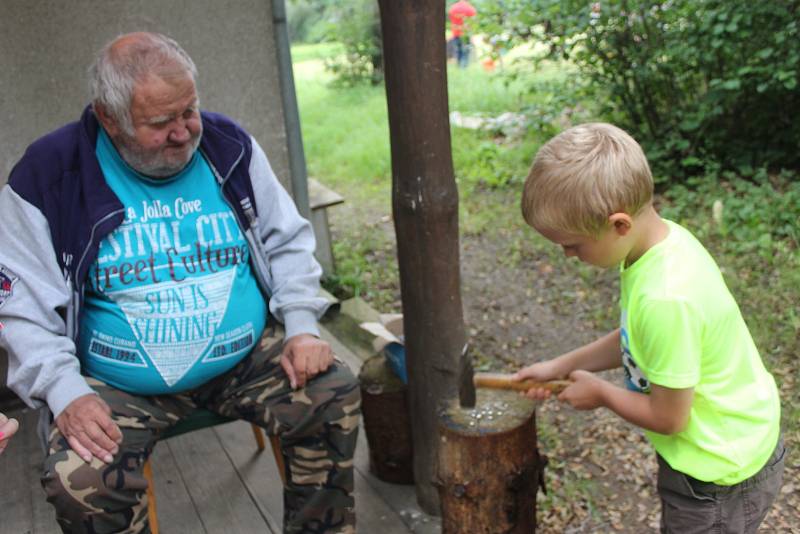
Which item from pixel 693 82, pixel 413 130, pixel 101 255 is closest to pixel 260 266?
pixel 101 255

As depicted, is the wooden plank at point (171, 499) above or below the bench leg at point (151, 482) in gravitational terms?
below

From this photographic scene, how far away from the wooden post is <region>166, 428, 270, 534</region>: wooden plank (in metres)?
0.62

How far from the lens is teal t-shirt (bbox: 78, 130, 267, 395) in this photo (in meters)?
2.30

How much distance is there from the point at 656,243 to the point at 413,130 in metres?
0.82

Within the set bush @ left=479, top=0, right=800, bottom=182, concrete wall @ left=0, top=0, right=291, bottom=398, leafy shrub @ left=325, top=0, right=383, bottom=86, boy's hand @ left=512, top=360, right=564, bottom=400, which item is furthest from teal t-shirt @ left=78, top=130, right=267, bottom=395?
leafy shrub @ left=325, top=0, right=383, bottom=86

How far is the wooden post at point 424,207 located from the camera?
86.6 inches

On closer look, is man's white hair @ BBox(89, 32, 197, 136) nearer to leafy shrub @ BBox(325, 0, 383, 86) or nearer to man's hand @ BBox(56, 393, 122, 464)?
man's hand @ BBox(56, 393, 122, 464)

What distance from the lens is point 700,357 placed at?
161 centimetres

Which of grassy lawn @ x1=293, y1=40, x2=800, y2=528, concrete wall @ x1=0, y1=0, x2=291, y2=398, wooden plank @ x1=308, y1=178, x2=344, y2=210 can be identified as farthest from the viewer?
wooden plank @ x1=308, y1=178, x2=344, y2=210

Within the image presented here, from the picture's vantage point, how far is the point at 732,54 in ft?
16.5

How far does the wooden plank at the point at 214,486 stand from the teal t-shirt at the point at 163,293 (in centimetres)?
60

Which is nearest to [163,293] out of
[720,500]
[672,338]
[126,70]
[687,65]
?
[126,70]

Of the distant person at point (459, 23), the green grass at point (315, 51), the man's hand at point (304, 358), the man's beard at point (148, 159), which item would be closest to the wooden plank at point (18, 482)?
the man's hand at point (304, 358)

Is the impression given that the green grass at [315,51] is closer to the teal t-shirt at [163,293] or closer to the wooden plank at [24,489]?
the wooden plank at [24,489]
